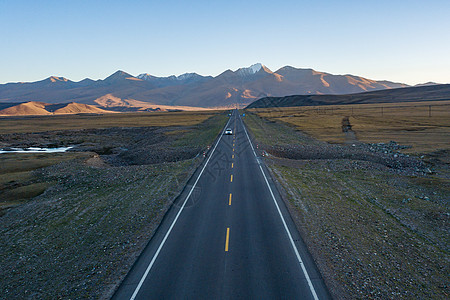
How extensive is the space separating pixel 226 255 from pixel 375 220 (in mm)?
10108

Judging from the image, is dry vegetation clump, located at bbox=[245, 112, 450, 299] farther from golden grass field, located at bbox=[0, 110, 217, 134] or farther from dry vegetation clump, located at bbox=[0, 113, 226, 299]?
golden grass field, located at bbox=[0, 110, 217, 134]

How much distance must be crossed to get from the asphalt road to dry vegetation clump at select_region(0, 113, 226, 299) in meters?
1.14

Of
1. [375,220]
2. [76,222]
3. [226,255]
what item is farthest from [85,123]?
[375,220]

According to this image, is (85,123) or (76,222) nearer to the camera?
(76,222)

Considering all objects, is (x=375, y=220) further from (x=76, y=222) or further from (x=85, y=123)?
(x=85, y=123)

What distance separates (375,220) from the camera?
632 inches

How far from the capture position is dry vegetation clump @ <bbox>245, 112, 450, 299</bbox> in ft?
34.4

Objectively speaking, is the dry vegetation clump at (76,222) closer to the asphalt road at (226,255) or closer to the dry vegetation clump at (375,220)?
the asphalt road at (226,255)

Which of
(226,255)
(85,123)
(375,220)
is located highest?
(85,123)

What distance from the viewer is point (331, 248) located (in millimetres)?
12719

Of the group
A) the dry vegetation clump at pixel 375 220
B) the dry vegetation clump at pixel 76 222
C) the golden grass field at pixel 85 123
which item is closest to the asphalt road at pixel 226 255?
the dry vegetation clump at pixel 375 220

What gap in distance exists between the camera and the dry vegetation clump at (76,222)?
11.1 m

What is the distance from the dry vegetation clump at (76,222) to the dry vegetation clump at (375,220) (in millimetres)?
9340

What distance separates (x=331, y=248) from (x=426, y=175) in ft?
66.3
